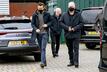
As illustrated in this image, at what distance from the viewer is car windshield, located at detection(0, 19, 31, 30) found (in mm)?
13067

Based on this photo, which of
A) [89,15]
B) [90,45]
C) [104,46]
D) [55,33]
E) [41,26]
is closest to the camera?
[104,46]

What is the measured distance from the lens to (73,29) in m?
11.8

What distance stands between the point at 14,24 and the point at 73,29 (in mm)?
2418

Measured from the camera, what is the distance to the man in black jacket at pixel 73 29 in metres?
11.8

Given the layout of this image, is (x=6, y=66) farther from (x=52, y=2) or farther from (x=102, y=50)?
(x=52, y=2)

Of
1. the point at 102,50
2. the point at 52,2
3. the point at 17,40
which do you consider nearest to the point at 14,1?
the point at 52,2

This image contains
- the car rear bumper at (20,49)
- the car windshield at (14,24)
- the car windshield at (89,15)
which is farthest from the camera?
the car windshield at (89,15)

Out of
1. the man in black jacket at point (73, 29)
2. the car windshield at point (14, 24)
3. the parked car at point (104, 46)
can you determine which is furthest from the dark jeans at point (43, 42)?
the parked car at point (104, 46)

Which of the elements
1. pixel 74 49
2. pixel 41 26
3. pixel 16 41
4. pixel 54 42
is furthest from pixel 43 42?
pixel 54 42

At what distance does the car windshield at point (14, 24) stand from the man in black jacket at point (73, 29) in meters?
1.68

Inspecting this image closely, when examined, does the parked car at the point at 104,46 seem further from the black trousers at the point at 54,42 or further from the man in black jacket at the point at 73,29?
the black trousers at the point at 54,42

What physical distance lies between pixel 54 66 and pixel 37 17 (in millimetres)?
1576

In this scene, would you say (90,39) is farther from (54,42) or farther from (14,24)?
(14,24)

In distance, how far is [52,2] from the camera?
23.4 metres
